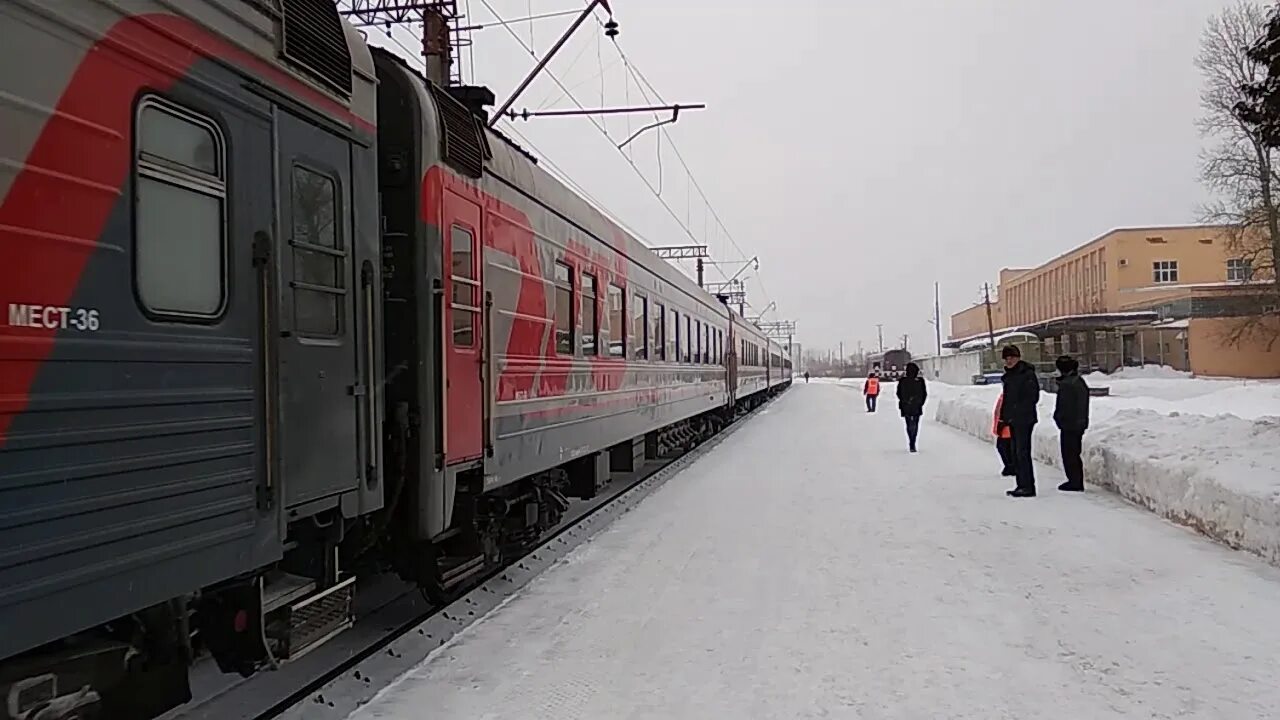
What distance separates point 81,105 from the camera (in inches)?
130

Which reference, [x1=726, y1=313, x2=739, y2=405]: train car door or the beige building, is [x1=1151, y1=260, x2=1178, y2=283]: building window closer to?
the beige building

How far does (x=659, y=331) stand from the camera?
15.4m

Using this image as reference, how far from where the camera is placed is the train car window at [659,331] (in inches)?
587

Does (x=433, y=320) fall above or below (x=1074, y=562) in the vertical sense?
above

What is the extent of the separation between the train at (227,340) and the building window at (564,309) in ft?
4.86

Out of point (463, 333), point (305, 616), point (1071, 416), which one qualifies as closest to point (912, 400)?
point (1071, 416)

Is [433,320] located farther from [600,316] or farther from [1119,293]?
[1119,293]

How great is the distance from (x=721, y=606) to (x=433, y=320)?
2.84 m

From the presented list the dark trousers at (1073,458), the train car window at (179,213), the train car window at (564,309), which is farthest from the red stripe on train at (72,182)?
the dark trousers at (1073,458)

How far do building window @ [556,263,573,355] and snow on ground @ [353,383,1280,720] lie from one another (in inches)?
74.6

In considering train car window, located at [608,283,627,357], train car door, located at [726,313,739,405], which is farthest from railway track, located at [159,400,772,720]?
train car door, located at [726,313,739,405]

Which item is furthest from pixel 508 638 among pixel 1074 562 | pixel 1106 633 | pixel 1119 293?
pixel 1119 293

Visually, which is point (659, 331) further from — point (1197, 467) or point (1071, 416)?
point (1197, 467)

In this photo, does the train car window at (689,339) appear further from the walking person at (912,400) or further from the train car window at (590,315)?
the train car window at (590,315)
